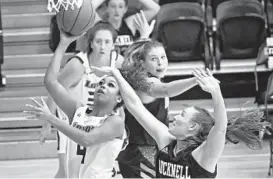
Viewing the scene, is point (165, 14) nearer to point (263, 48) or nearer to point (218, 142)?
point (263, 48)

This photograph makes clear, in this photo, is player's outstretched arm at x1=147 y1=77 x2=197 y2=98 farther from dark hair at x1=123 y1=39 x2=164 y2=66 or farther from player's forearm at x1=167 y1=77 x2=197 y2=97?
dark hair at x1=123 y1=39 x2=164 y2=66

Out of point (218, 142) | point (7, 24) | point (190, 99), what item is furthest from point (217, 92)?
point (7, 24)

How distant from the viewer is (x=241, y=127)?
3184 mm

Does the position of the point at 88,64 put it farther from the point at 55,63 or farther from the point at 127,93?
the point at 127,93

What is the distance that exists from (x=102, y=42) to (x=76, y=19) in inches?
36.2

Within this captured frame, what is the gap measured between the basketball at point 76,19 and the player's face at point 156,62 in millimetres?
405

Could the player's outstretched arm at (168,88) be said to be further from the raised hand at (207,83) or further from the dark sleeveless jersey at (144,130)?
the raised hand at (207,83)

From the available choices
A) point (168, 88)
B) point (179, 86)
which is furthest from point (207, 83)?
point (168, 88)

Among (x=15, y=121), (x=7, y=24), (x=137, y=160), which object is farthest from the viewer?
(x=7, y=24)

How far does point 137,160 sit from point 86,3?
0.99 m

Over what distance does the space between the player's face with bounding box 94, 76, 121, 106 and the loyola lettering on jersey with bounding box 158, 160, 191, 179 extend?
1.75ft

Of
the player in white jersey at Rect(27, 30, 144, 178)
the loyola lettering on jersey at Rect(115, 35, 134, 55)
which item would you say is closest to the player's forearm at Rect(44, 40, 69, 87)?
the player in white jersey at Rect(27, 30, 144, 178)

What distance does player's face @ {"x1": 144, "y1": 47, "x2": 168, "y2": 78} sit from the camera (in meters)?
4.07

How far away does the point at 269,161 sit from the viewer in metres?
6.36
